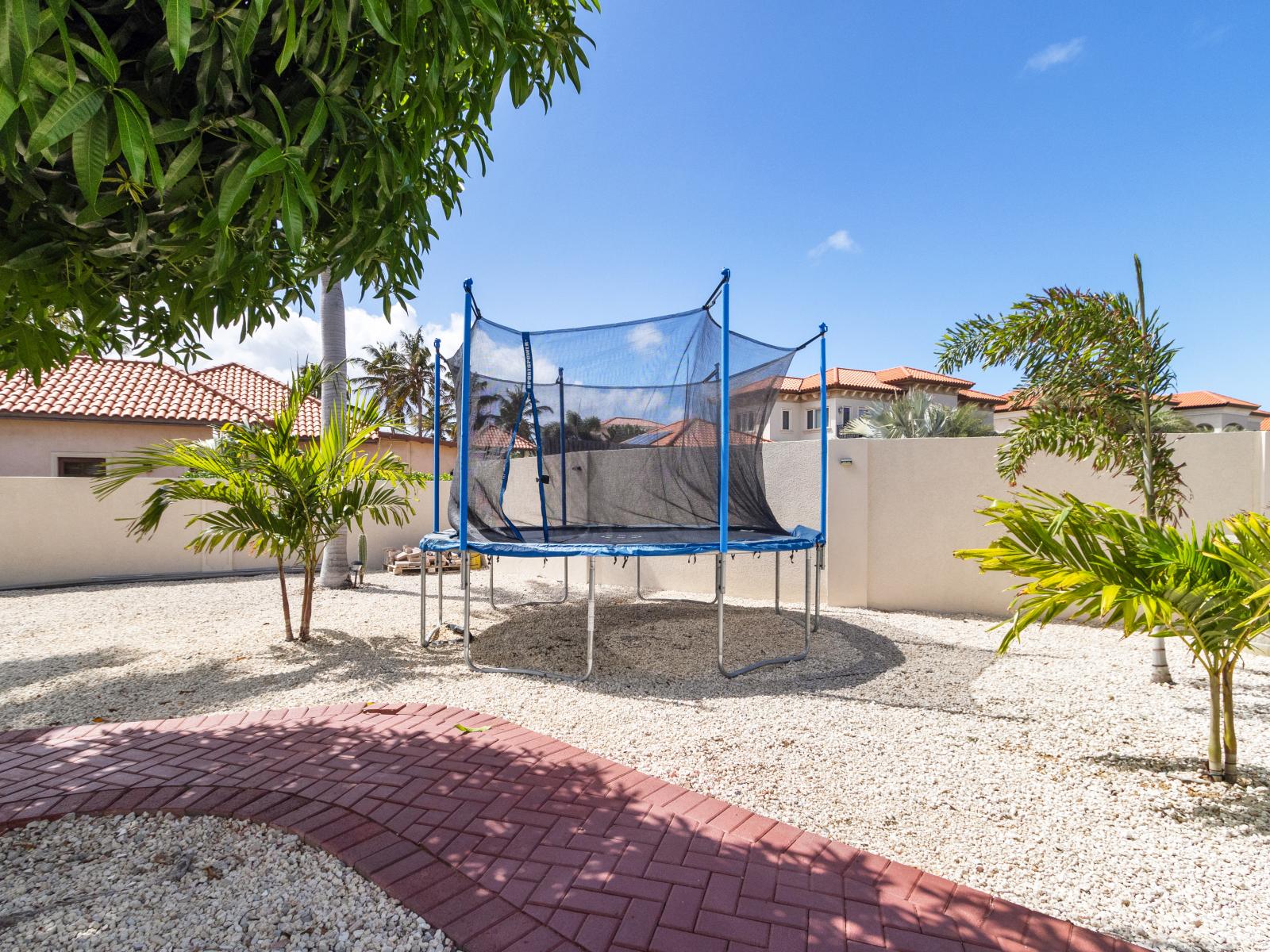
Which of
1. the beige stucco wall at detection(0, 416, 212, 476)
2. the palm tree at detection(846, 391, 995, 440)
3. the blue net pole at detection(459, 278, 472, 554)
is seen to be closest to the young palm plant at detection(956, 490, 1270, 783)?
the blue net pole at detection(459, 278, 472, 554)

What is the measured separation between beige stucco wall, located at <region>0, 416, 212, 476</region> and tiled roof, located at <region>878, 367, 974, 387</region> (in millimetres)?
27897

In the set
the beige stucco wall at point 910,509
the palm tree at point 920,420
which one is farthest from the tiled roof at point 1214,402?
the beige stucco wall at point 910,509

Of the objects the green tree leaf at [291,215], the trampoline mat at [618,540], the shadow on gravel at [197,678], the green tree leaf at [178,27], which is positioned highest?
the green tree leaf at [178,27]

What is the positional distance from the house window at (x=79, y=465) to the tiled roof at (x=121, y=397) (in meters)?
0.78

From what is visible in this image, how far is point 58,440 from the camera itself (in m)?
10.3

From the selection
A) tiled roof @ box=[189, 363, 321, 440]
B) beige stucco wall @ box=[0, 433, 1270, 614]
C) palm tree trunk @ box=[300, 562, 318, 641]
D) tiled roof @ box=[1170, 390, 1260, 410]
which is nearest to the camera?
palm tree trunk @ box=[300, 562, 318, 641]

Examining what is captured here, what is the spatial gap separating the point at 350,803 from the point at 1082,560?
2841mm

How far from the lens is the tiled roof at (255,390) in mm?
13391

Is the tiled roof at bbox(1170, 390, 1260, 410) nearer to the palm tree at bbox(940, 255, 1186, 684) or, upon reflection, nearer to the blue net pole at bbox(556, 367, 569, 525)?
the palm tree at bbox(940, 255, 1186, 684)

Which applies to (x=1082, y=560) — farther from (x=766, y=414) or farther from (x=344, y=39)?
(x=766, y=414)

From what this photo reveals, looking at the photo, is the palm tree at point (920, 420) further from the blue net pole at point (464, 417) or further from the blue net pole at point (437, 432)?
the blue net pole at point (464, 417)

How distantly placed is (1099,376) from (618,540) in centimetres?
333

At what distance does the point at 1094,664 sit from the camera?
13.7ft

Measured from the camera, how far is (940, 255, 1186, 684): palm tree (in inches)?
147
